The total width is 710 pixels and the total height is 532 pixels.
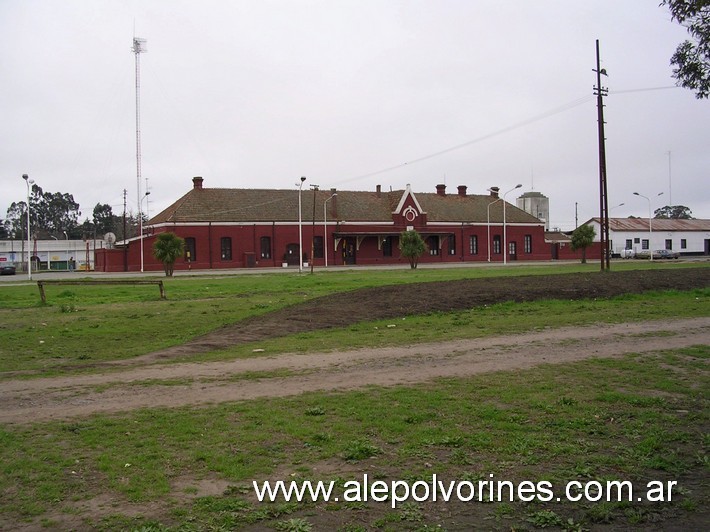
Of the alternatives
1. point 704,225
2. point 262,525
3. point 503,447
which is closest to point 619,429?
point 503,447

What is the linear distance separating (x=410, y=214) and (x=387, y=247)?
439 centimetres

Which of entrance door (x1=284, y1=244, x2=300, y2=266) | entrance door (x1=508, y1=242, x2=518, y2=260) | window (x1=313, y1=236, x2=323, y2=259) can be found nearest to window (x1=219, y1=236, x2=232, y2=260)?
entrance door (x1=284, y1=244, x2=300, y2=266)

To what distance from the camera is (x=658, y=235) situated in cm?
9169

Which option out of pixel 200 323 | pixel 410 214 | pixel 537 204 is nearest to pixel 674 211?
pixel 537 204

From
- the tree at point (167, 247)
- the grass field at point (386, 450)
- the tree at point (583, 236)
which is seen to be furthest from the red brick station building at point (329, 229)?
the grass field at point (386, 450)

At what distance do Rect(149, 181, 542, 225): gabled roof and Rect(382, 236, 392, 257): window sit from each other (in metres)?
2.13

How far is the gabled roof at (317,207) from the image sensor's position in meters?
64.1

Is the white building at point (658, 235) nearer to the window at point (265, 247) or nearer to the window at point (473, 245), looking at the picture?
the window at point (473, 245)

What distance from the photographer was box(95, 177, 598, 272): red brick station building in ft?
204

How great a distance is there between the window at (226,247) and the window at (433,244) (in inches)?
891

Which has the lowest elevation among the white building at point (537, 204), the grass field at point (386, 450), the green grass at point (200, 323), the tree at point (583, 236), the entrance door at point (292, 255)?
the grass field at point (386, 450)

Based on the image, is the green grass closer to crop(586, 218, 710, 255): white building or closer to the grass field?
the grass field

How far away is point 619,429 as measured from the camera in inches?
274

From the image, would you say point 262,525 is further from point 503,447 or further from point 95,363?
point 95,363
